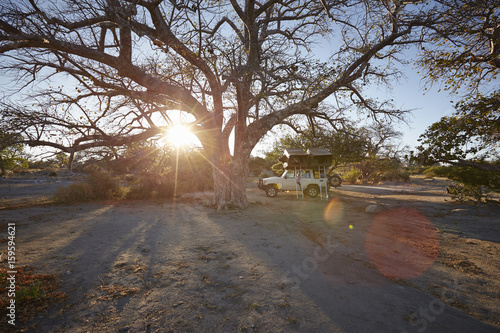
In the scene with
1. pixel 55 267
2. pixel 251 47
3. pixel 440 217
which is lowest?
pixel 440 217

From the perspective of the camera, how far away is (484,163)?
7.76m

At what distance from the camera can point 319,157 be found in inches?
512

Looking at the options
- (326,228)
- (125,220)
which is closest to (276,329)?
(326,228)

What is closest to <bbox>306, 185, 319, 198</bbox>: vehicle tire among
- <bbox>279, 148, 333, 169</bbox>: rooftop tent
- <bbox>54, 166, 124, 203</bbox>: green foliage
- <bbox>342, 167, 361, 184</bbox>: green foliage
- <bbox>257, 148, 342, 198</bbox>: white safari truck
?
<bbox>257, 148, 342, 198</bbox>: white safari truck

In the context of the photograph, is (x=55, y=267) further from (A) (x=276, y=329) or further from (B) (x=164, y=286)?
(A) (x=276, y=329)

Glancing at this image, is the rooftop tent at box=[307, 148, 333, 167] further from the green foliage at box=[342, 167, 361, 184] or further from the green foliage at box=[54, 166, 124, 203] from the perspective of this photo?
the green foliage at box=[342, 167, 361, 184]

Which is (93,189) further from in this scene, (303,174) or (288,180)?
(303,174)

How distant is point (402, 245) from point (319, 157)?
8.57 m

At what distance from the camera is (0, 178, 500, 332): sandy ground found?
7.57 feet

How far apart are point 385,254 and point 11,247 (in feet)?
26.5

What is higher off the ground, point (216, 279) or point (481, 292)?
point (216, 279)

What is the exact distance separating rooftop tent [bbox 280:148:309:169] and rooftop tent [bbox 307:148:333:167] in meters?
0.34

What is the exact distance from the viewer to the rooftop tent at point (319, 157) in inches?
483

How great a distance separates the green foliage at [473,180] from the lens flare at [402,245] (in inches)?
138
